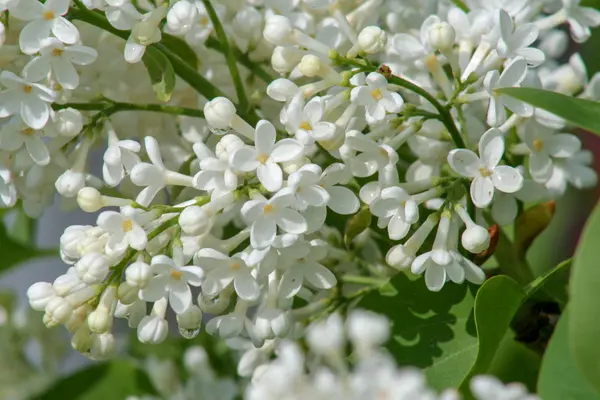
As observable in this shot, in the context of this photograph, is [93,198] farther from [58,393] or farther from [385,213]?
[58,393]

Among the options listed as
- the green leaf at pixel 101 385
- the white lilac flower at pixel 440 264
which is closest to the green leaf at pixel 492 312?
the white lilac flower at pixel 440 264

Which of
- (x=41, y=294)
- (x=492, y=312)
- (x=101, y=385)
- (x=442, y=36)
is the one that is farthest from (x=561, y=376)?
(x=101, y=385)

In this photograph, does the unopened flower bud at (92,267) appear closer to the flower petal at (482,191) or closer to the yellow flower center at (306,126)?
the yellow flower center at (306,126)

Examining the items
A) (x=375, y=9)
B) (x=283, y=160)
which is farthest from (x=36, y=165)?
(x=375, y=9)

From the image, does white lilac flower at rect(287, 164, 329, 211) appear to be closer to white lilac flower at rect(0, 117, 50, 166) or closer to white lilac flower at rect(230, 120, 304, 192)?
white lilac flower at rect(230, 120, 304, 192)

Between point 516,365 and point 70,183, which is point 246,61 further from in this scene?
point 516,365

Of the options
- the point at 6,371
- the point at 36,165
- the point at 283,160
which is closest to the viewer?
the point at 283,160
